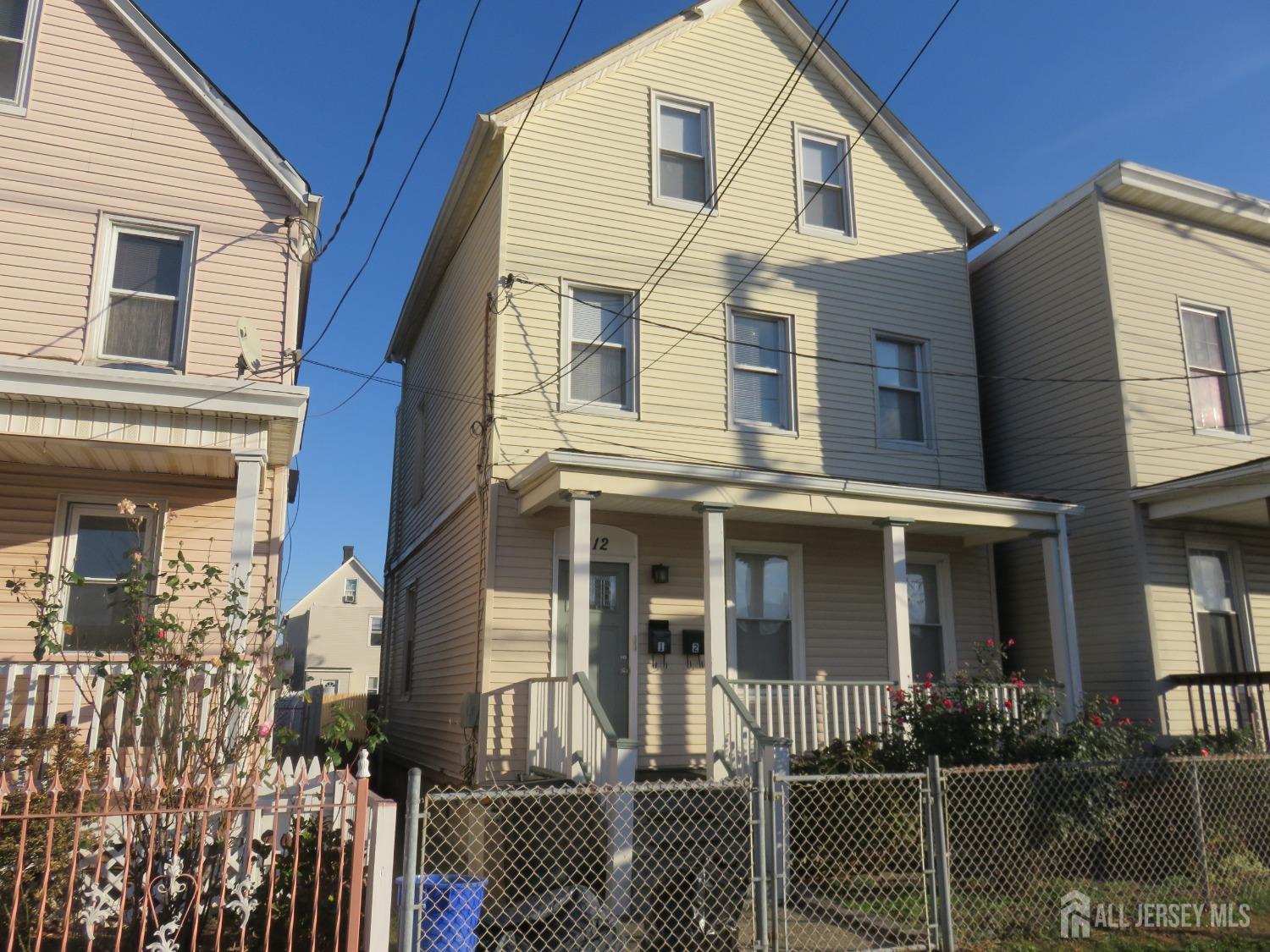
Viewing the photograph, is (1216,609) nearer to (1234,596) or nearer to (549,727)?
(1234,596)

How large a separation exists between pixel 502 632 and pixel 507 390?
8.54ft

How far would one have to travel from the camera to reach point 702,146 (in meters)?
12.9

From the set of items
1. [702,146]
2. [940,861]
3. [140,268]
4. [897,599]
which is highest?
[702,146]

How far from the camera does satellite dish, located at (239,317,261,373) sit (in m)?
9.52

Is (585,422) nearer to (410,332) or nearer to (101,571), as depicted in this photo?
(101,571)

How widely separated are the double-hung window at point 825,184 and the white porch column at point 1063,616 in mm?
4858

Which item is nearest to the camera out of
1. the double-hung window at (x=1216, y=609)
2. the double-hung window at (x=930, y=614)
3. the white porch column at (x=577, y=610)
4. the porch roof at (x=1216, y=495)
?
the white porch column at (x=577, y=610)

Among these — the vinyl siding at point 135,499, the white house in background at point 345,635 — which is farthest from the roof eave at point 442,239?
the white house in background at point 345,635

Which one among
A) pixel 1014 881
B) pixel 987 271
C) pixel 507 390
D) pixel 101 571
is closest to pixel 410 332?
pixel 507 390

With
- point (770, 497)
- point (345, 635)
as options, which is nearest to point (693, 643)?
point (770, 497)

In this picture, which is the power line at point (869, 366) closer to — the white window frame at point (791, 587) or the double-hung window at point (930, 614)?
the white window frame at point (791, 587)

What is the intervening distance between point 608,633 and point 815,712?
7.83ft

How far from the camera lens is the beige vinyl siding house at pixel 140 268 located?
937 centimetres

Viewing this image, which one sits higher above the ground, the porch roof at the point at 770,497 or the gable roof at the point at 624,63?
the gable roof at the point at 624,63
